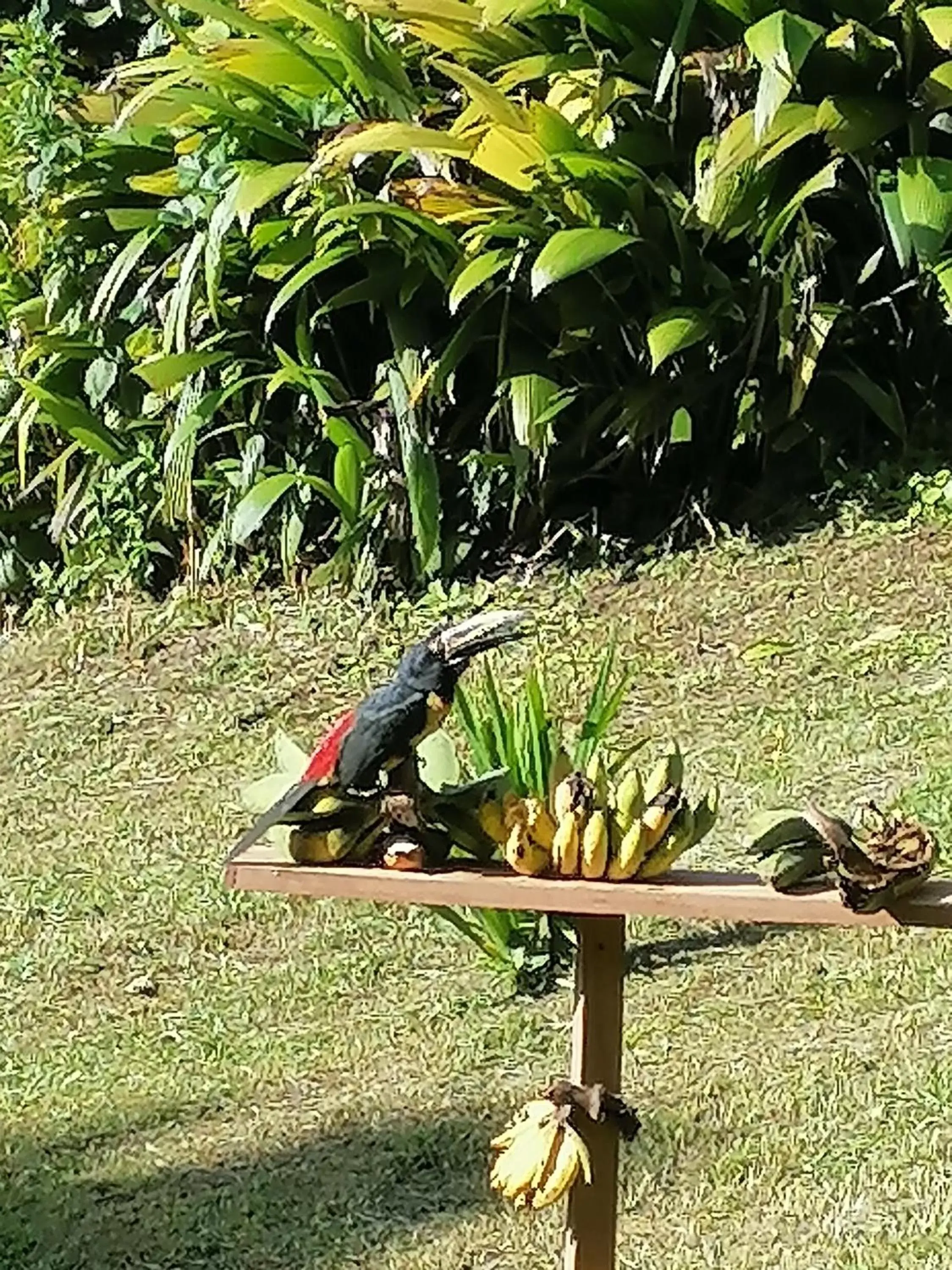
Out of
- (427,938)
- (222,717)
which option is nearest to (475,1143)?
(427,938)

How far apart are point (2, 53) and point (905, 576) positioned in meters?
4.60

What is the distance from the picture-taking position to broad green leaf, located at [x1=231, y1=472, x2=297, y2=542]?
A: 21.5ft

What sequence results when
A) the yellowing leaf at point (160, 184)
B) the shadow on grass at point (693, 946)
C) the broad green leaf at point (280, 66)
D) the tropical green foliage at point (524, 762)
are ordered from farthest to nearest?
the yellowing leaf at point (160, 184)
the broad green leaf at point (280, 66)
the shadow on grass at point (693, 946)
the tropical green foliage at point (524, 762)

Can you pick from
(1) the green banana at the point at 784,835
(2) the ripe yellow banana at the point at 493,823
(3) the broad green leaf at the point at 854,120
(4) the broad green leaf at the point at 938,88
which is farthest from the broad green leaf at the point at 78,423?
(1) the green banana at the point at 784,835

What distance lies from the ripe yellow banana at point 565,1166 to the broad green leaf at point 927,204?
389cm

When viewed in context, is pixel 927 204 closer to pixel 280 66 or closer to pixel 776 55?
pixel 776 55

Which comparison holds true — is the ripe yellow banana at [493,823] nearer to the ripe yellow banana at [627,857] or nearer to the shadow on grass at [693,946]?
the ripe yellow banana at [627,857]

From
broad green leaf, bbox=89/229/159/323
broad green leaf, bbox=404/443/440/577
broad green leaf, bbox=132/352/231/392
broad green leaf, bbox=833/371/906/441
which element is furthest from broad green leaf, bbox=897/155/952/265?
broad green leaf, bbox=89/229/159/323

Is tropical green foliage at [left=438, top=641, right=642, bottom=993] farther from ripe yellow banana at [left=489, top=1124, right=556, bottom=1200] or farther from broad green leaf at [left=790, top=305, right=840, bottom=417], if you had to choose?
broad green leaf at [left=790, top=305, right=840, bottom=417]

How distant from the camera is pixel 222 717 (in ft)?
20.2

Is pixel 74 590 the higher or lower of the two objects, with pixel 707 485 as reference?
lower

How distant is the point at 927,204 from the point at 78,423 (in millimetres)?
2853

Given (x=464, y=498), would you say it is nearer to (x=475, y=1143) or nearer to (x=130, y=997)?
(x=130, y=997)

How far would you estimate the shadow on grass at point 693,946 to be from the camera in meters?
4.41
